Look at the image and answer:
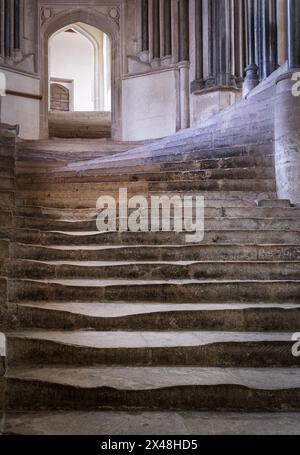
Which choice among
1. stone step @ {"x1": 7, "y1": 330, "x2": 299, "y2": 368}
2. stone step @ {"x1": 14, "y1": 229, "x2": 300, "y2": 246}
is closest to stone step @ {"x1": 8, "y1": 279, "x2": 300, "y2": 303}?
stone step @ {"x1": 7, "y1": 330, "x2": 299, "y2": 368}

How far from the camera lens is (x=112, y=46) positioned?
1120 cm

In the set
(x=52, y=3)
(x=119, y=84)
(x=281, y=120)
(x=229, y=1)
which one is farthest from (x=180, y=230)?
(x=52, y=3)

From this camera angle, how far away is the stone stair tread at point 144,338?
8.39 ft

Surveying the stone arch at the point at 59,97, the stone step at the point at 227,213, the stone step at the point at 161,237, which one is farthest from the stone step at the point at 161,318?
the stone arch at the point at 59,97

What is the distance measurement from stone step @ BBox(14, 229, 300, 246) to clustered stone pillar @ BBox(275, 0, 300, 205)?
3.03ft

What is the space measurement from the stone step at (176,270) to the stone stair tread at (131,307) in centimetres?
31

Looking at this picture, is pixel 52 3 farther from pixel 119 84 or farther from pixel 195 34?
pixel 195 34

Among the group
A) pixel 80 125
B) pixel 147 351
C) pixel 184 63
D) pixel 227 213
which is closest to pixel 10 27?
→ pixel 80 125

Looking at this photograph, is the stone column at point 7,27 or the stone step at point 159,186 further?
the stone column at point 7,27

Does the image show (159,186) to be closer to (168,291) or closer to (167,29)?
(168,291)

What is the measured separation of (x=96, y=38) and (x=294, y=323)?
49.6 ft

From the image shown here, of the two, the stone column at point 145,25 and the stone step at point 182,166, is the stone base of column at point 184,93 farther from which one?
the stone step at point 182,166

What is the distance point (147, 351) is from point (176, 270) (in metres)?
0.94
